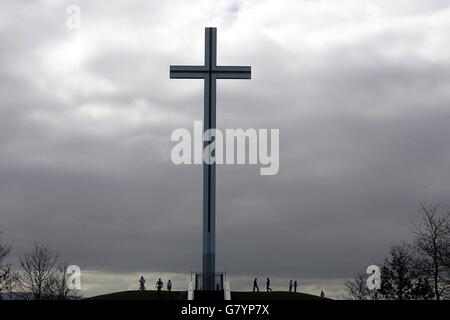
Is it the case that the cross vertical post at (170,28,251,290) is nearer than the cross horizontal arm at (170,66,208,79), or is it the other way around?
the cross vertical post at (170,28,251,290)

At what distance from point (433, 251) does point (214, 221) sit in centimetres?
1068

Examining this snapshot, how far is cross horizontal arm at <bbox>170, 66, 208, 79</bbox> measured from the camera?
34.1 meters

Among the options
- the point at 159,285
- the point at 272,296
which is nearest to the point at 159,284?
the point at 159,285

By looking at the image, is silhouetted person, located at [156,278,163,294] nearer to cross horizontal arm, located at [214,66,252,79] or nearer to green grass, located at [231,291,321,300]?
green grass, located at [231,291,321,300]

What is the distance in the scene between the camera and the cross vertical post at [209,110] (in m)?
33.3

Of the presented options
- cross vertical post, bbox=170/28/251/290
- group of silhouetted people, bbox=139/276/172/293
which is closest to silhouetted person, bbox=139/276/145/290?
group of silhouetted people, bbox=139/276/172/293

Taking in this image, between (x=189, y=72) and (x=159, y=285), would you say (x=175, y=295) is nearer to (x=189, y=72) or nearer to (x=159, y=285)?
(x=159, y=285)

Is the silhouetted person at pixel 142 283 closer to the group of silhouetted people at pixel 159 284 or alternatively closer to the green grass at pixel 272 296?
the group of silhouetted people at pixel 159 284

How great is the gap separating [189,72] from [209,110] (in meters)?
2.11
